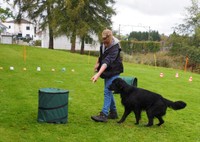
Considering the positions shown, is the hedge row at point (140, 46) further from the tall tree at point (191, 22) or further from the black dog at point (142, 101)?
the black dog at point (142, 101)

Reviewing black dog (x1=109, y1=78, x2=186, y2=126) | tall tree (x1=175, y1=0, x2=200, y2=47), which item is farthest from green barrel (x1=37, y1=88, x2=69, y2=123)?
tall tree (x1=175, y1=0, x2=200, y2=47)

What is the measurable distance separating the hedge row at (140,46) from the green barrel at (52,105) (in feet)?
97.9

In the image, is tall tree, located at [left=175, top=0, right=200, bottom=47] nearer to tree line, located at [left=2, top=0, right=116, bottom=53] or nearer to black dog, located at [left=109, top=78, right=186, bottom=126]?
tree line, located at [left=2, top=0, right=116, bottom=53]

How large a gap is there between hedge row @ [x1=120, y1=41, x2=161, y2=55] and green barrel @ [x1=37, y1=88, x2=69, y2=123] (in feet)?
Result: 97.9

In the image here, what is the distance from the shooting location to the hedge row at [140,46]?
116 feet

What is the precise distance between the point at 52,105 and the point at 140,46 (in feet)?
100.0

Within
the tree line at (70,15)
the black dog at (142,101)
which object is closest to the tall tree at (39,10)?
the tree line at (70,15)

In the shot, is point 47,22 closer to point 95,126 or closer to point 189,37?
point 189,37

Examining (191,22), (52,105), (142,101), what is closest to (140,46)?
(191,22)

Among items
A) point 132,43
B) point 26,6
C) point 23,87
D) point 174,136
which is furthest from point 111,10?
point 174,136

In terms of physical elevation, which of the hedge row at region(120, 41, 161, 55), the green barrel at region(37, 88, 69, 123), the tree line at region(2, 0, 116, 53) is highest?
the tree line at region(2, 0, 116, 53)

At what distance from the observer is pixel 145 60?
99.4 ft

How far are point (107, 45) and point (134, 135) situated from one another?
187 cm

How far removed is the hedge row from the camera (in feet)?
116
